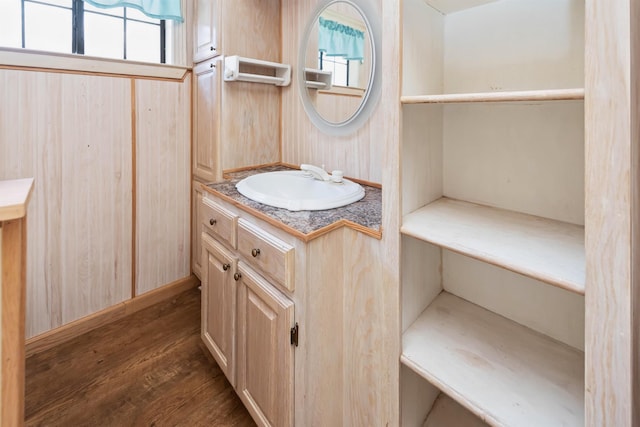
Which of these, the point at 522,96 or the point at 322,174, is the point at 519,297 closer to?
the point at 522,96

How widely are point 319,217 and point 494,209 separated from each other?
0.54m

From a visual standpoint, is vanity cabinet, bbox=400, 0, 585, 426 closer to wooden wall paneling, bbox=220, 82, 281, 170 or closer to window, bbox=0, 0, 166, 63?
wooden wall paneling, bbox=220, 82, 281, 170

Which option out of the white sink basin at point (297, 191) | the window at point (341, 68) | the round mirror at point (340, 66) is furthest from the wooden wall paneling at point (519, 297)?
the window at point (341, 68)

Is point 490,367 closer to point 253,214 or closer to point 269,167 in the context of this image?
point 253,214

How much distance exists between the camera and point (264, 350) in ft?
3.76

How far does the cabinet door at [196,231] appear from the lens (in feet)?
7.63

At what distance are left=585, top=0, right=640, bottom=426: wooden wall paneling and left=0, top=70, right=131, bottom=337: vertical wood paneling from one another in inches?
88.4

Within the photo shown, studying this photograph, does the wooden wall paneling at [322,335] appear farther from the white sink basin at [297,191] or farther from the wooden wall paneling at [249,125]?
the wooden wall paneling at [249,125]

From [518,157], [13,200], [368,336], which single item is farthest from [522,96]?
[13,200]

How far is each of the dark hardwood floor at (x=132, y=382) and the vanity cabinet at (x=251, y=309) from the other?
184 millimetres

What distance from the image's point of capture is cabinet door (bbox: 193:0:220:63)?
1.85 m

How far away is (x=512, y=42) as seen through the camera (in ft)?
2.86

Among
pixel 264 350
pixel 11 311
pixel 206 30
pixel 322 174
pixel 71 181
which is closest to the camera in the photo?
pixel 11 311

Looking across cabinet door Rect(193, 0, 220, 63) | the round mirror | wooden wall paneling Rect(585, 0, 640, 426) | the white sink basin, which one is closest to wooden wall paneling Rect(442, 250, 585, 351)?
wooden wall paneling Rect(585, 0, 640, 426)
